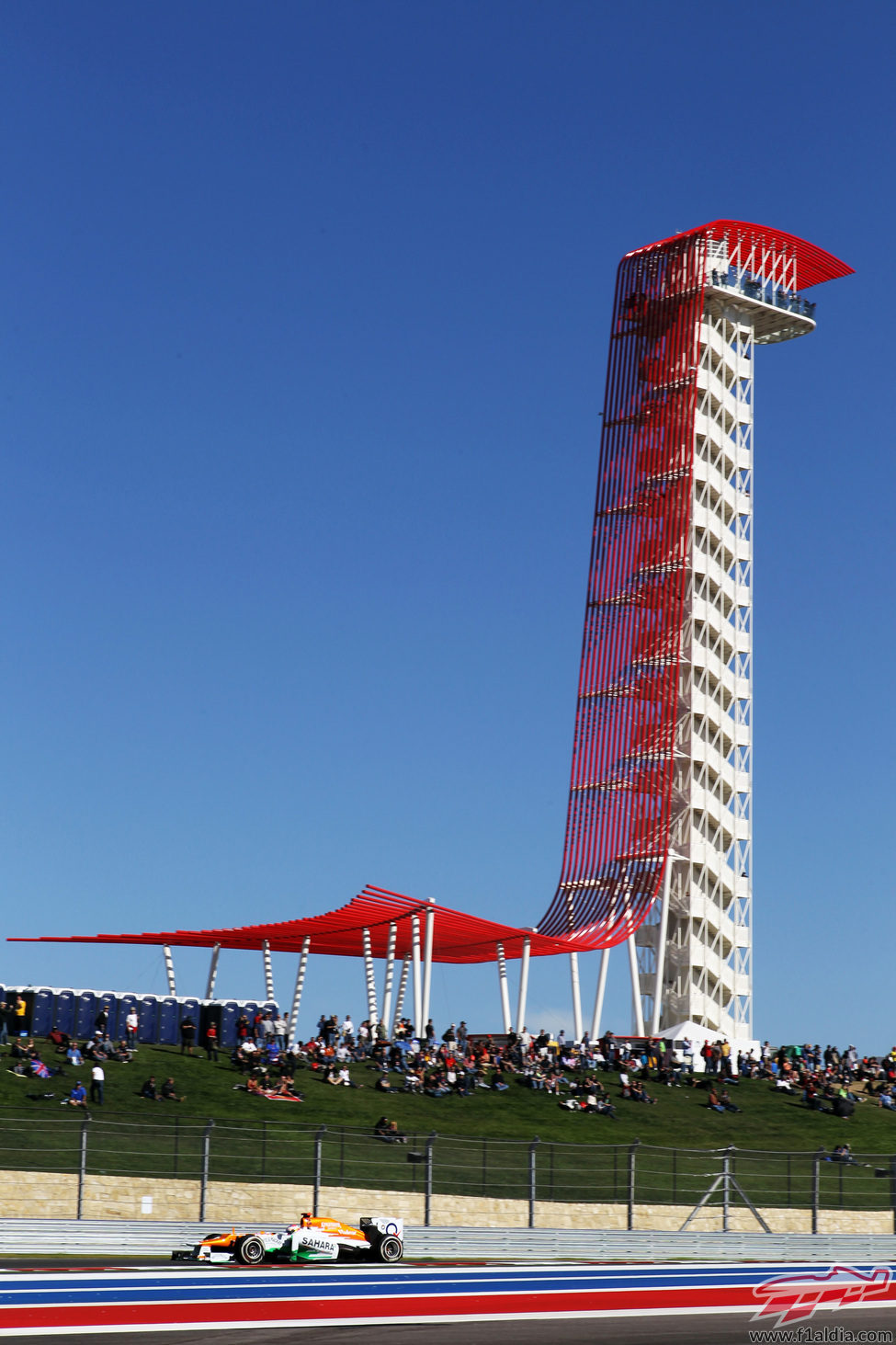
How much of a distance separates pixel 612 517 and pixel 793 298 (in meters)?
15.4

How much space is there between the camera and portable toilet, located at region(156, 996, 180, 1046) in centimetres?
4366

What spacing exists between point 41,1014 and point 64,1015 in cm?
66

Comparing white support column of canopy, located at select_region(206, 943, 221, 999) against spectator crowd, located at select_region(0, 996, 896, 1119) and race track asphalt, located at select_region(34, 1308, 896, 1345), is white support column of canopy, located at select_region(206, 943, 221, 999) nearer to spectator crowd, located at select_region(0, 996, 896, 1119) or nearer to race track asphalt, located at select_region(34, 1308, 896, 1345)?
spectator crowd, located at select_region(0, 996, 896, 1119)

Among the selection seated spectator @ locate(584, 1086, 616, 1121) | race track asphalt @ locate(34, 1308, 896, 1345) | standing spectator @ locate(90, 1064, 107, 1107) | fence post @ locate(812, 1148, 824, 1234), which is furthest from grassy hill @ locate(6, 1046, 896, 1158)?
race track asphalt @ locate(34, 1308, 896, 1345)

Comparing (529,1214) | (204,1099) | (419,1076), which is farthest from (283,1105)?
(529,1214)

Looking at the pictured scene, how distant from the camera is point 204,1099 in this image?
121 ft

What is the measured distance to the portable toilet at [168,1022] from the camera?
43656 mm

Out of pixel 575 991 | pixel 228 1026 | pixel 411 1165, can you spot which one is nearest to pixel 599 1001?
pixel 575 991

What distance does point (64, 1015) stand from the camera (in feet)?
136

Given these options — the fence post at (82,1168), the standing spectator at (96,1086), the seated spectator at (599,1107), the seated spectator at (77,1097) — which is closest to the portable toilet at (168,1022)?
the standing spectator at (96,1086)

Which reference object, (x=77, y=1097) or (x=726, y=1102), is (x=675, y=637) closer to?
(x=726, y=1102)

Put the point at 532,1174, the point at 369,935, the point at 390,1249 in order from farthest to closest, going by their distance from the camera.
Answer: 1. the point at 369,935
2. the point at 532,1174
3. the point at 390,1249

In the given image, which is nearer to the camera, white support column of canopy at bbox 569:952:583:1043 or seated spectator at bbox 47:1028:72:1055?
seated spectator at bbox 47:1028:72:1055

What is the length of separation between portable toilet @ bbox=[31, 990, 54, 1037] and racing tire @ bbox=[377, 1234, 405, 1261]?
17869 mm
